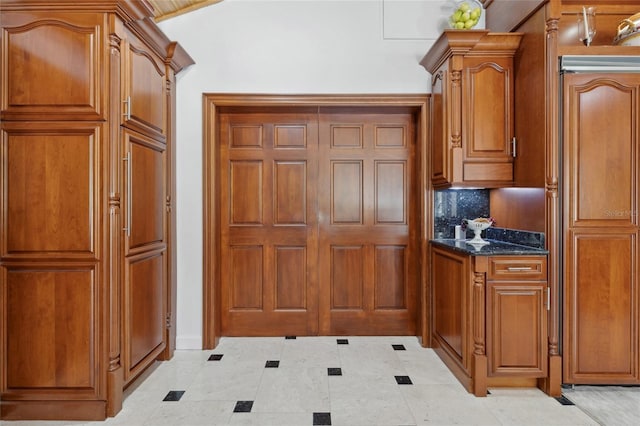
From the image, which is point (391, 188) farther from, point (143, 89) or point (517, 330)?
point (143, 89)

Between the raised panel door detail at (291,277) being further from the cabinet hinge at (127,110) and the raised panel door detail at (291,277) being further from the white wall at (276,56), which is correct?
the cabinet hinge at (127,110)

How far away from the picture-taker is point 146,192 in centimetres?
265

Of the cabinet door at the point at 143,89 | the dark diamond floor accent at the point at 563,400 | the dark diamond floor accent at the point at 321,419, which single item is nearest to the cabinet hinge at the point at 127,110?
the cabinet door at the point at 143,89

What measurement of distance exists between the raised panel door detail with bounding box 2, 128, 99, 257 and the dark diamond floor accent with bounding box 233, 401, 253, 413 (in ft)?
4.29

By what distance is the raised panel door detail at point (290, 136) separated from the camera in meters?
3.54

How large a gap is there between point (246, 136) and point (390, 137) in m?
1.39

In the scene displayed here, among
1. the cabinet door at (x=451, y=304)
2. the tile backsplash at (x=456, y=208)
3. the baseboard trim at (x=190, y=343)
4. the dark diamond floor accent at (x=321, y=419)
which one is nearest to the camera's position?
the dark diamond floor accent at (x=321, y=419)

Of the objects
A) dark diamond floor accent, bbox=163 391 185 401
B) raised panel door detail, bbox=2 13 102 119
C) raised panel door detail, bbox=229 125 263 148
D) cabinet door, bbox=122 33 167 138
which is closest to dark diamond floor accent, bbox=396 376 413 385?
dark diamond floor accent, bbox=163 391 185 401

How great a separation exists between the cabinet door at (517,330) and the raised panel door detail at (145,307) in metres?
2.38

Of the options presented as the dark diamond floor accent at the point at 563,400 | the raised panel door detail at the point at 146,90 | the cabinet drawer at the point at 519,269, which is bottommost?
the dark diamond floor accent at the point at 563,400

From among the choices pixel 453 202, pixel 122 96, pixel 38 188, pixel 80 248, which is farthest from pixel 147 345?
pixel 453 202

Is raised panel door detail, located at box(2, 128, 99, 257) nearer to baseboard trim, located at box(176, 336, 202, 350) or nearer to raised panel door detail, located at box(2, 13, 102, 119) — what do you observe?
raised panel door detail, located at box(2, 13, 102, 119)

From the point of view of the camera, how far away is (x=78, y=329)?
2.18 m

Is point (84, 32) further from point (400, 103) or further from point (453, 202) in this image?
point (453, 202)
